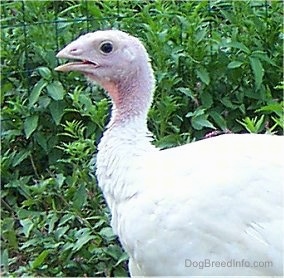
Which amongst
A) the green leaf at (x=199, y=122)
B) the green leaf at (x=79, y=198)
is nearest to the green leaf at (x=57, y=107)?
the green leaf at (x=79, y=198)

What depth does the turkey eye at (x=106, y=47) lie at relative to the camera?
9.80ft

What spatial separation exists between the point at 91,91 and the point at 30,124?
0.99ft

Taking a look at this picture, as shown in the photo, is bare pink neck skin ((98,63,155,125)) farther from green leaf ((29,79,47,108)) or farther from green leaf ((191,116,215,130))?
green leaf ((29,79,47,108))

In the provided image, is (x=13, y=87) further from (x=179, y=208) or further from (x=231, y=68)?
(x=179, y=208)

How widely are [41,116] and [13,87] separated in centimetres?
21

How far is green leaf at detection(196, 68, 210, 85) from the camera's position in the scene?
13.4ft

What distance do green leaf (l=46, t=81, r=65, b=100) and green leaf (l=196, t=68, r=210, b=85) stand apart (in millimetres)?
589

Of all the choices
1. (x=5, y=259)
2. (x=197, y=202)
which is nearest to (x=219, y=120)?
(x=5, y=259)

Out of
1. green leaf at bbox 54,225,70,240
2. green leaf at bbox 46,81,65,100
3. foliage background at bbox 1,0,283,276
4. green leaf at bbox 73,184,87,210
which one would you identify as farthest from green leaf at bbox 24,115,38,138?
green leaf at bbox 54,225,70,240

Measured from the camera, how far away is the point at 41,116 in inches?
165

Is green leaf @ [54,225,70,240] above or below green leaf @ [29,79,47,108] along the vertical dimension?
below

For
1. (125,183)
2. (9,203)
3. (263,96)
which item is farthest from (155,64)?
(125,183)

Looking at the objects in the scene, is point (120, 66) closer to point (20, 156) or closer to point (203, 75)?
point (203, 75)

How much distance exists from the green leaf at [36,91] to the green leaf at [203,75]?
666 mm
